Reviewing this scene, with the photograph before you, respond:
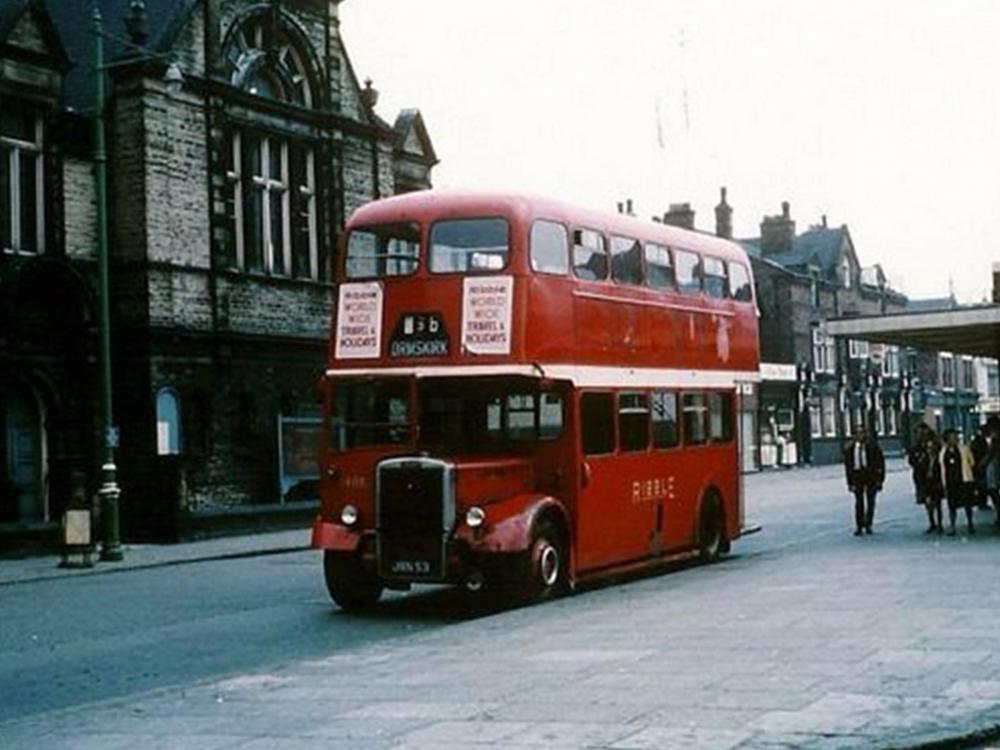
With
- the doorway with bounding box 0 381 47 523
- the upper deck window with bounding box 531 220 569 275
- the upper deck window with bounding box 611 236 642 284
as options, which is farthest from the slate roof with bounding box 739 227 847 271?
the upper deck window with bounding box 531 220 569 275

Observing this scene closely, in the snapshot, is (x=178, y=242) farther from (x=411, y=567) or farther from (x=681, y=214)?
(x=681, y=214)

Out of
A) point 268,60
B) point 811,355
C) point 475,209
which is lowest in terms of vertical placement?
point 475,209

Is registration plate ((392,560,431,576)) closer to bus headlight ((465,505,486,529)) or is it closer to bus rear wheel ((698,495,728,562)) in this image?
bus headlight ((465,505,486,529))

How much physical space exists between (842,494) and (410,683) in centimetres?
3288

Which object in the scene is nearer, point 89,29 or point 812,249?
point 89,29

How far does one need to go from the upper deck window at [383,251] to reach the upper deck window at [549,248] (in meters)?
1.31

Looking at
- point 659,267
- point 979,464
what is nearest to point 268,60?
point 659,267

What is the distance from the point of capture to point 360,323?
56.6 ft

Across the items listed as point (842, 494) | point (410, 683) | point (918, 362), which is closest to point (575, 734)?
point (410, 683)

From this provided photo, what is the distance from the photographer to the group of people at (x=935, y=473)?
25031 millimetres

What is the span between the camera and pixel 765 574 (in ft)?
62.3

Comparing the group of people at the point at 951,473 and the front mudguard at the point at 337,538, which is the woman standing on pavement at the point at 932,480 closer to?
the group of people at the point at 951,473

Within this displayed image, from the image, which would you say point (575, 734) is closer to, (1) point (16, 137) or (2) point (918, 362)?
(1) point (16, 137)

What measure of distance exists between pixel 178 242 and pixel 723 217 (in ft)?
162
